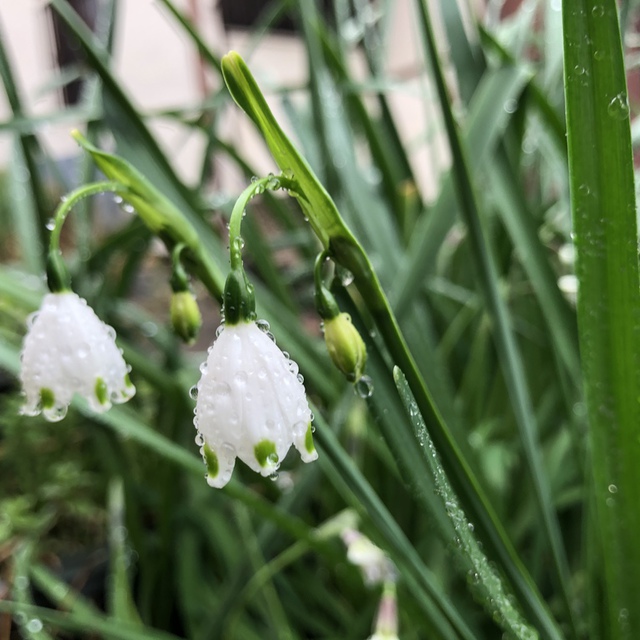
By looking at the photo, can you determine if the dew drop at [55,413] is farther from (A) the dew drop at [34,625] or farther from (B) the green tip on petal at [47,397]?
(A) the dew drop at [34,625]

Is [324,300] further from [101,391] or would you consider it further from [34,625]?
[34,625]

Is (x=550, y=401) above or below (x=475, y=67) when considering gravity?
below

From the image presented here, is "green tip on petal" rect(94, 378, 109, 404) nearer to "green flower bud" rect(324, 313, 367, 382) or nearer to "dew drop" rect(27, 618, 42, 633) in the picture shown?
"green flower bud" rect(324, 313, 367, 382)

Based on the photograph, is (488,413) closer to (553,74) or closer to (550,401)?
(550,401)

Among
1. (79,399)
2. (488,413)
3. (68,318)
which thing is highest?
(68,318)

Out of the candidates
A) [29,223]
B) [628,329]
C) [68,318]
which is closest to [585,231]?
[628,329]

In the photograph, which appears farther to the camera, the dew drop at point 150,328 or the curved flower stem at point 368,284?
the dew drop at point 150,328

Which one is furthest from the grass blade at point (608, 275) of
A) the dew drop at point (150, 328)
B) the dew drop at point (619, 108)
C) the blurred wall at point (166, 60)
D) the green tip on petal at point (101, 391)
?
the blurred wall at point (166, 60)
